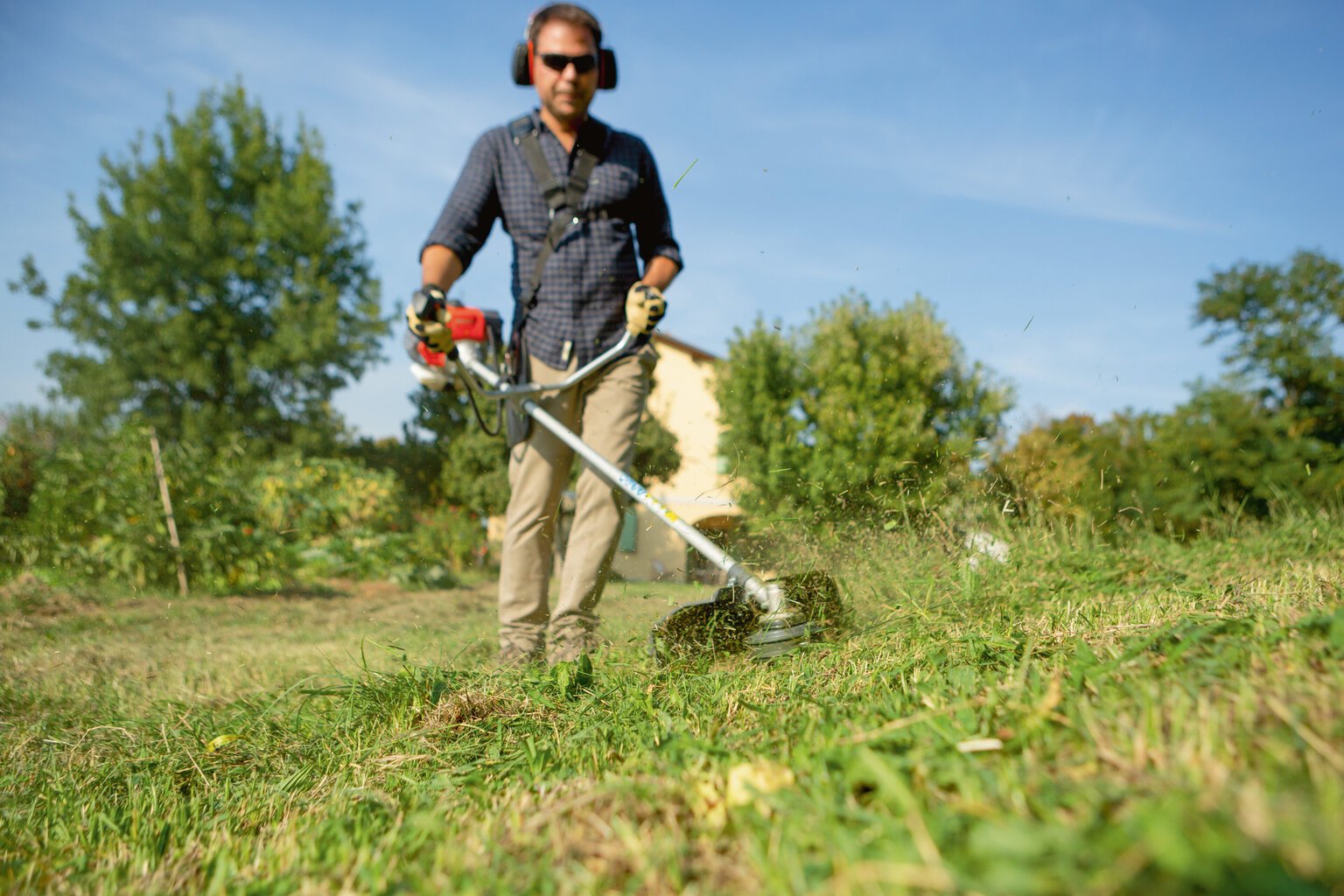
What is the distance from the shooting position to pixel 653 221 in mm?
3291

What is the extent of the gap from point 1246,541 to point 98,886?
3.71 metres

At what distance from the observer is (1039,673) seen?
1.37 m

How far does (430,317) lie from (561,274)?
0.51 m

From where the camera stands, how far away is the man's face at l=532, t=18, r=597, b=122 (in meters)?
2.97

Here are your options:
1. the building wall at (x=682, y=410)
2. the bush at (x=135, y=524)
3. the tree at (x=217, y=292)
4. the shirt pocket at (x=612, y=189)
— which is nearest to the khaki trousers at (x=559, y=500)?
the shirt pocket at (x=612, y=189)

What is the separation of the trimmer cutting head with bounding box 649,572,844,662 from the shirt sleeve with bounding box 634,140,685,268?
1.45 metres

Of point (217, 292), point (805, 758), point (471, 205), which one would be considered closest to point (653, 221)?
point (471, 205)

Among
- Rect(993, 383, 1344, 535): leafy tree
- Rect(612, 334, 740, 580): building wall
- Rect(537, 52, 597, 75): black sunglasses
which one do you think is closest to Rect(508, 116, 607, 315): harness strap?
Rect(537, 52, 597, 75): black sunglasses

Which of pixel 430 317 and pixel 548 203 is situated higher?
pixel 548 203

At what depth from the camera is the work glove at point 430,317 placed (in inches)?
110

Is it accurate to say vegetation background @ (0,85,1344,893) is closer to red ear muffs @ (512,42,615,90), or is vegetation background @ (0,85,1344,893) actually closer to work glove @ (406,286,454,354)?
work glove @ (406,286,454,354)

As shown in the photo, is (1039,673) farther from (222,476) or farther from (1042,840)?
(222,476)

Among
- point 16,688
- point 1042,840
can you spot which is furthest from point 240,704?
point 1042,840

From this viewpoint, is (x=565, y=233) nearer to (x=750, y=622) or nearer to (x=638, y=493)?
(x=638, y=493)
